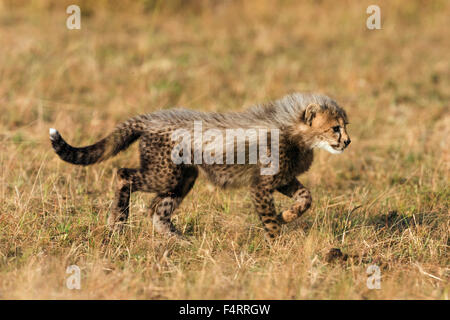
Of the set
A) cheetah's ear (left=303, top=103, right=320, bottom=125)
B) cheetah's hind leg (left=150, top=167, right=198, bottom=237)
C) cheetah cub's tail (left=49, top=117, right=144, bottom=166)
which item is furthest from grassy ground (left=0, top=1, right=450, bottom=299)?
cheetah's ear (left=303, top=103, right=320, bottom=125)

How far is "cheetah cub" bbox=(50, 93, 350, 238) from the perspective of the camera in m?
4.43

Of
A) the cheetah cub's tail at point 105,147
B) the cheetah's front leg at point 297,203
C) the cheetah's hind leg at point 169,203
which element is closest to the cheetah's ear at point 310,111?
the cheetah's front leg at point 297,203

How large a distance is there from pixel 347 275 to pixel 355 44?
6377mm

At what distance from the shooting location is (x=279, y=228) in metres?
4.43

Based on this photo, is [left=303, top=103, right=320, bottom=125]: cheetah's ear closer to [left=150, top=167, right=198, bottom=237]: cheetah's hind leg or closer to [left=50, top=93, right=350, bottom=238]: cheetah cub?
[left=50, top=93, right=350, bottom=238]: cheetah cub

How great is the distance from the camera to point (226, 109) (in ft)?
25.0

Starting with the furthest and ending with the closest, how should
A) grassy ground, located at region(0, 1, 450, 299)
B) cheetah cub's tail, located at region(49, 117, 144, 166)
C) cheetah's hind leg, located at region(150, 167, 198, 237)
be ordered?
cheetah's hind leg, located at region(150, 167, 198, 237) → cheetah cub's tail, located at region(49, 117, 144, 166) → grassy ground, located at region(0, 1, 450, 299)

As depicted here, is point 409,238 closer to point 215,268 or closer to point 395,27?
point 215,268

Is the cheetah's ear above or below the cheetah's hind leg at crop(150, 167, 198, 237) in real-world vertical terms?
above

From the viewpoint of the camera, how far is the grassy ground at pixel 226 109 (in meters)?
3.84

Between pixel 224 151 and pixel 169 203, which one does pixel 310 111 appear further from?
pixel 169 203

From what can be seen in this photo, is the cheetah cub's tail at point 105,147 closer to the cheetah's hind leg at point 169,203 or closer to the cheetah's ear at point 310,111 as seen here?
the cheetah's hind leg at point 169,203

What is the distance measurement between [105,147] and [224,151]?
807mm

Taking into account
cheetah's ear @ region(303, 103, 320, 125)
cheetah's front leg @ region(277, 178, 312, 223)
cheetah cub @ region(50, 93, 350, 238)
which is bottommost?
cheetah's front leg @ region(277, 178, 312, 223)
